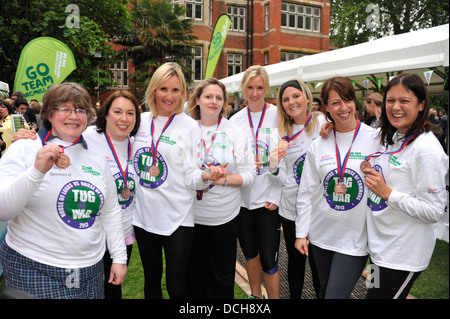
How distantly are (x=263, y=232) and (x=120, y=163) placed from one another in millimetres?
1350

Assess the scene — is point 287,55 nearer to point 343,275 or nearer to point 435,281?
point 435,281

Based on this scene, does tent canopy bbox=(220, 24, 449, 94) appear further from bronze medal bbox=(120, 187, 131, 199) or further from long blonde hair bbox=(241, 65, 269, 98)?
bronze medal bbox=(120, 187, 131, 199)

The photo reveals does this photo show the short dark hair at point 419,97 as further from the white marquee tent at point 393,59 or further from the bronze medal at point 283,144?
the white marquee tent at point 393,59

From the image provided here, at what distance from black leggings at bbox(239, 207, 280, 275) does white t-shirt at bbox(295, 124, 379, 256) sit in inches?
18.3

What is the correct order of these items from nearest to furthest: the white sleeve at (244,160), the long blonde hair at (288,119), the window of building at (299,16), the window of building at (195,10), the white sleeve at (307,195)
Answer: the white sleeve at (307,195)
the white sleeve at (244,160)
the long blonde hair at (288,119)
the window of building at (195,10)
the window of building at (299,16)

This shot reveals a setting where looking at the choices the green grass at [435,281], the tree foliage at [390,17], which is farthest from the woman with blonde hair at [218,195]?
the tree foliage at [390,17]

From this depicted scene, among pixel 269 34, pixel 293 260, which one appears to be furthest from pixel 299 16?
pixel 293 260

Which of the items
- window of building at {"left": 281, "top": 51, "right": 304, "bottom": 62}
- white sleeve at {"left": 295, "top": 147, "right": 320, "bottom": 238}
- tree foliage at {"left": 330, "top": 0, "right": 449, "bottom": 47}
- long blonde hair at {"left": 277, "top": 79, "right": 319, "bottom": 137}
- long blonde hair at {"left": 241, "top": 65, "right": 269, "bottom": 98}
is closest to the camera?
white sleeve at {"left": 295, "top": 147, "right": 320, "bottom": 238}

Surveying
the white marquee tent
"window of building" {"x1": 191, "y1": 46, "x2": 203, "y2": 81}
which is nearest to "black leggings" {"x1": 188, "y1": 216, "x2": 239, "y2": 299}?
the white marquee tent

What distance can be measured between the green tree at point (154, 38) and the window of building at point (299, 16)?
28.6ft

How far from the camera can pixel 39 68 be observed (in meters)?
6.45

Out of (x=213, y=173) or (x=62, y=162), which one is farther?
(x=213, y=173)

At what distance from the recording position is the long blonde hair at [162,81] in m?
2.50

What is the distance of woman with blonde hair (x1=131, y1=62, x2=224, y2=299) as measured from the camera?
2422 millimetres
